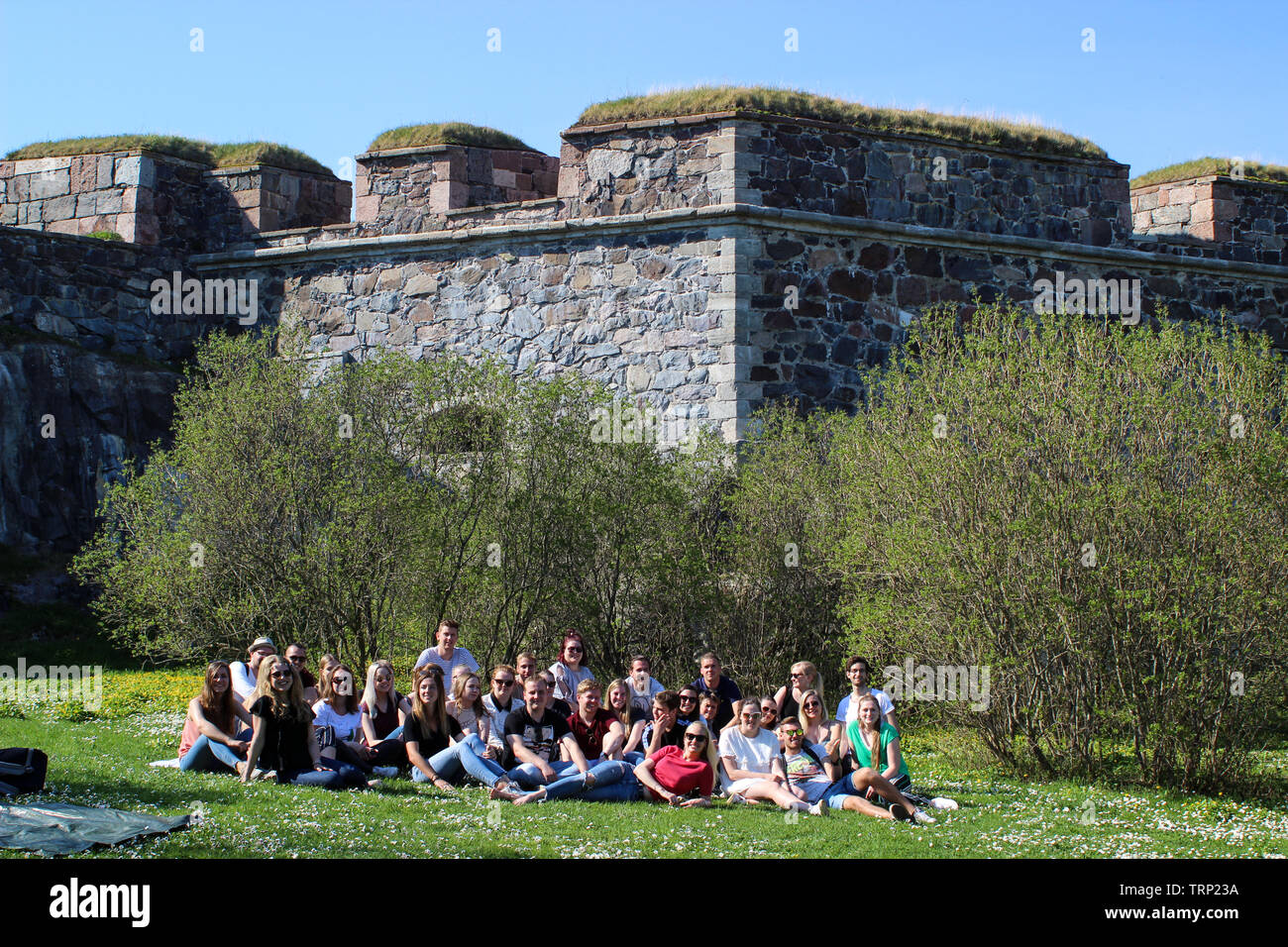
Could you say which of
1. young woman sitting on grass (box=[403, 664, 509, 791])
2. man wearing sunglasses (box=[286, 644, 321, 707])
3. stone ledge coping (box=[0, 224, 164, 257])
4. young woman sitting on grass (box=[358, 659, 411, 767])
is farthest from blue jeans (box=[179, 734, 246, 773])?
stone ledge coping (box=[0, 224, 164, 257])

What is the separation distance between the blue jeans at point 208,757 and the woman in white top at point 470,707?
1.53 metres

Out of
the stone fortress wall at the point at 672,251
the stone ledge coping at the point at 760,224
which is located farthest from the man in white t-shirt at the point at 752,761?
the stone ledge coping at the point at 760,224

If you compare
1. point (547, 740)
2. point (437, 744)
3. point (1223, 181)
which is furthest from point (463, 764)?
point (1223, 181)

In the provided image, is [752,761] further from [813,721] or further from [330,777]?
[330,777]

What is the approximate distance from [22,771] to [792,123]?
39.9ft

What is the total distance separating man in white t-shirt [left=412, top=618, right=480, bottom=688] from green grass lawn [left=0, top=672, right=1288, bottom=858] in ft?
5.70

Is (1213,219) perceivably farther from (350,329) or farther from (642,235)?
(350,329)

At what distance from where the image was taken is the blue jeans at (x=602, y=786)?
9305 millimetres

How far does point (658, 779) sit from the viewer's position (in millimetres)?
9484

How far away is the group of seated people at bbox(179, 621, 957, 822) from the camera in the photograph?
9.34 meters

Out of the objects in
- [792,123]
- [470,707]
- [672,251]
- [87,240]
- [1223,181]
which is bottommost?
[470,707]

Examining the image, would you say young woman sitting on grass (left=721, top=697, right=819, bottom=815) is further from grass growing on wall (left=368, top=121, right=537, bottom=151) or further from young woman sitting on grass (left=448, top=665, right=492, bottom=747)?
grass growing on wall (left=368, top=121, right=537, bottom=151)

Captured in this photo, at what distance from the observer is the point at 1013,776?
1089cm
